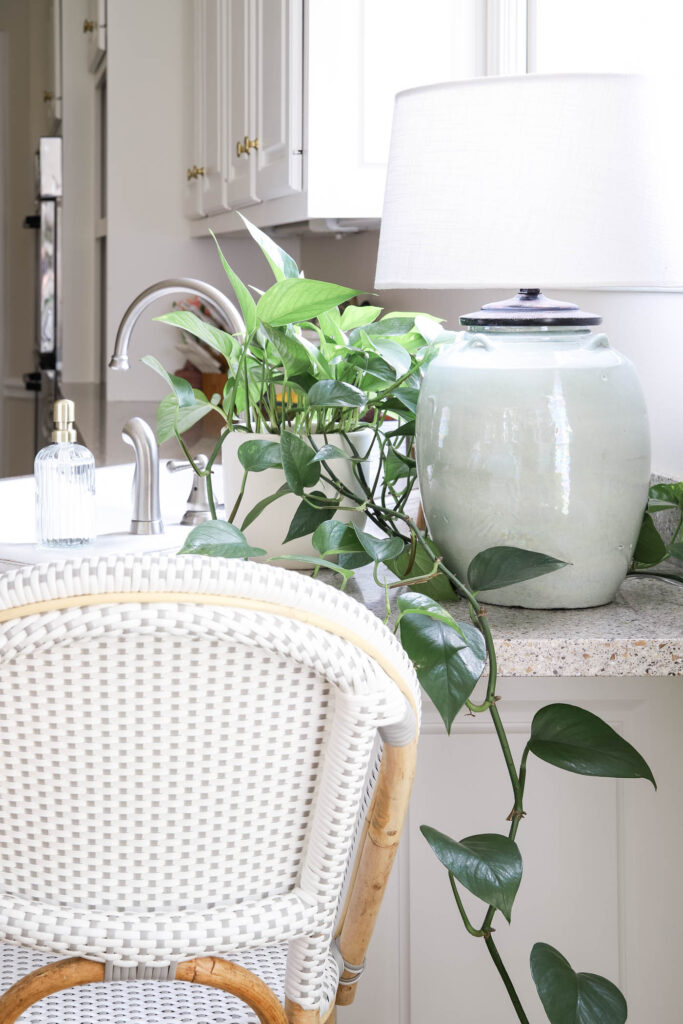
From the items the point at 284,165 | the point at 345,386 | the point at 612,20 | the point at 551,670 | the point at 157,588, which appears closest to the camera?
the point at 157,588

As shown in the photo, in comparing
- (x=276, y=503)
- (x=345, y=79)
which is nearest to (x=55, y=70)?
(x=345, y=79)

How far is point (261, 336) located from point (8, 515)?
0.92 metres

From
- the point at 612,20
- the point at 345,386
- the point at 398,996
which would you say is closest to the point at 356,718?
the point at 345,386

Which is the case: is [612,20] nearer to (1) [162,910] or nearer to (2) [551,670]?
(2) [551,670]

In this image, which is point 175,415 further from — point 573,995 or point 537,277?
point 573,995

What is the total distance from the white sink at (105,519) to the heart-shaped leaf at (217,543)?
1.47 feet

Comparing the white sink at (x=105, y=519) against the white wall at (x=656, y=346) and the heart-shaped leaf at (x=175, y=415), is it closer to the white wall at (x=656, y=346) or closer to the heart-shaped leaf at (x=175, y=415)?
the heart-shaped leaf at (x=175, y=415)

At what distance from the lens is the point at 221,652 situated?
23.5 inches

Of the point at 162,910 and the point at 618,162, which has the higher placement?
the point at 618,162

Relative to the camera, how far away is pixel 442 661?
2.55 feet

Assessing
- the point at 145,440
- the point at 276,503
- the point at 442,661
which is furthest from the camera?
the point at 145,440

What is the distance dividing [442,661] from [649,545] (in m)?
0.30

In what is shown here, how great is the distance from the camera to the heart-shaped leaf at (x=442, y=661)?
77cm

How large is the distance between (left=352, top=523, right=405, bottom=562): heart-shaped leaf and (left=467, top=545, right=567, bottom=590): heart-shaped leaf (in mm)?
62
